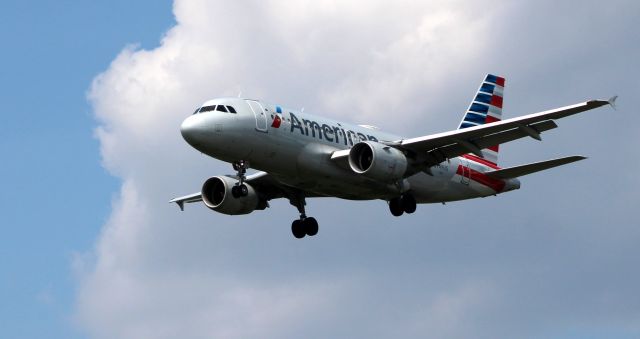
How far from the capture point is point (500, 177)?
62438mm

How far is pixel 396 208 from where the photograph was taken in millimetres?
58656

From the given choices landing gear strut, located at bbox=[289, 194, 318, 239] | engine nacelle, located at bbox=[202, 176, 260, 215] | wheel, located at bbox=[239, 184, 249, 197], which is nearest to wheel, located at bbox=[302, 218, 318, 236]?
landing gear strut, located at bbox=[289, 194, 318, 239]

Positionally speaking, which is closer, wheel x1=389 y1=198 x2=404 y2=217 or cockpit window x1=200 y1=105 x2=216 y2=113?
cockpit window x1=200 y1=105 x2=216 y2=113

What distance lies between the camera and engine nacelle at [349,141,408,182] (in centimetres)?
5566

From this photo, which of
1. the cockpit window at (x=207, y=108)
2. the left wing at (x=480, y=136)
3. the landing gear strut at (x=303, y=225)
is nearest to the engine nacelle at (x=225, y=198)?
the landing gear strut at (x=303, y=225)

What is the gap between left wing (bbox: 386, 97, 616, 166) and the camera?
178 feet

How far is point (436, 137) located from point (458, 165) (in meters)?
5.50

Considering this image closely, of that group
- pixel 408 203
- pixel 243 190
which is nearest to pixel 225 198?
pixel 243 190

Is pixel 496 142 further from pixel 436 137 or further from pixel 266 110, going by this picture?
pixel 266 110

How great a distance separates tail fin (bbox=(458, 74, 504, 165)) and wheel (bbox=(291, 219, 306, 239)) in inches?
405

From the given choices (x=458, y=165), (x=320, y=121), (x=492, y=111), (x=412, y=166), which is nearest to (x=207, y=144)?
(x=320, y=121)

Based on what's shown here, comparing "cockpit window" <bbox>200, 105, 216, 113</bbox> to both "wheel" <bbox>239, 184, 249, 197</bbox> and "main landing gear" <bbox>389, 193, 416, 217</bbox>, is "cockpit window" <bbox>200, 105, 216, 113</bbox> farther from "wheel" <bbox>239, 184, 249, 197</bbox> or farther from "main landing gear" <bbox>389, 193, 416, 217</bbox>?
"main landing gear" <bbox>389, 193, 416, 217</bbox>

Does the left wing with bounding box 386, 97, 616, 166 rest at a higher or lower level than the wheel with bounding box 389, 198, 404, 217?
higher

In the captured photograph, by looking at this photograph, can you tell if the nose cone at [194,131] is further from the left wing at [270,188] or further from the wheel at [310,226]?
the wheel at [310,226]
